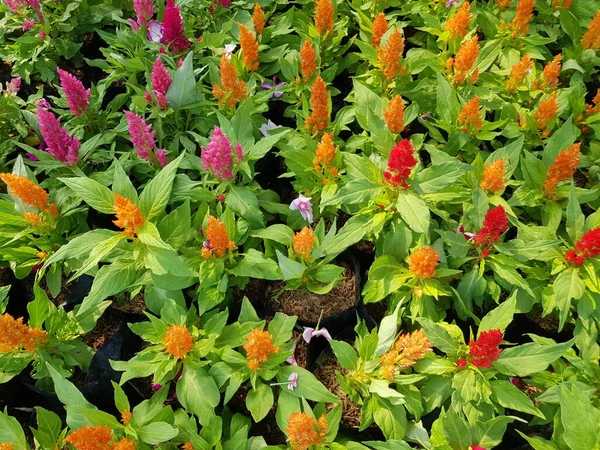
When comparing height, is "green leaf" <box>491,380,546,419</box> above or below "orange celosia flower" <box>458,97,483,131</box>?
below

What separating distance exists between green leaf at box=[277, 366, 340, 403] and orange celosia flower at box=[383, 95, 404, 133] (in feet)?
3.79

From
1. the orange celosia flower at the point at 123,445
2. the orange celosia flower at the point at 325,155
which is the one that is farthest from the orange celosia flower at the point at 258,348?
the orange celosia flower at the point at 325,155

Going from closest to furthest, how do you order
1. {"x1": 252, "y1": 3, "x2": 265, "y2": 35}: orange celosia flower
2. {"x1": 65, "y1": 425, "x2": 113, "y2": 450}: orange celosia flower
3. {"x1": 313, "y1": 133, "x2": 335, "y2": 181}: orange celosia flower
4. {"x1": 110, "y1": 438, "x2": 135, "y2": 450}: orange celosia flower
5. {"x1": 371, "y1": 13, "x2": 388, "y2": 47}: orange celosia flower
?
{"x1": 65, "y1": 425, "x2": 113, "y2": 450}: orange celosia flower < {"x1": 110, "y1": 438, "x2": 135, "y2": 450}: orange celosia flower < {"x1": 313, "y1": 133, "x2": 335, "y2": 181}: orange celosia flower < {"x1": 371, "y1": 13, "x2": 388, "y2": 47}: orange celosia flower < {"x1": 252, "y1": 3, "x2": 265, "y2": 35}: orange celosia flower

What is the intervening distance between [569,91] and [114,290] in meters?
2.50

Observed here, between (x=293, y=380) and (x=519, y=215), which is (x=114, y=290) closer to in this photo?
(x=293, y=380)

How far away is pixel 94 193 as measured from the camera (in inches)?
66.4

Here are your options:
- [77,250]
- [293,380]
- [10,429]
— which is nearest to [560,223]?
[293,380]

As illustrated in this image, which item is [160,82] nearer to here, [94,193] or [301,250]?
[94,193]

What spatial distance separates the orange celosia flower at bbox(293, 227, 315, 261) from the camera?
5.98ft

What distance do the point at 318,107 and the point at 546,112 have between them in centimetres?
111

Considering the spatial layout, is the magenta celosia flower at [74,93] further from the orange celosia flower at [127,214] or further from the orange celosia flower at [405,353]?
the orange celosia flower at [405,353]

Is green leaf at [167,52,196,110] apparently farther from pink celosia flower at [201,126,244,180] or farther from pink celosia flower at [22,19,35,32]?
pink celosia flower at [22,19,35,32]

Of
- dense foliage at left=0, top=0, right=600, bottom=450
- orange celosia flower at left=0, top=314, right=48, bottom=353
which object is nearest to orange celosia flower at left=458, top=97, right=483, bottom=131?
dense foliage at left=0, top=0, right=600, bottom=450

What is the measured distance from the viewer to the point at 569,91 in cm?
240
